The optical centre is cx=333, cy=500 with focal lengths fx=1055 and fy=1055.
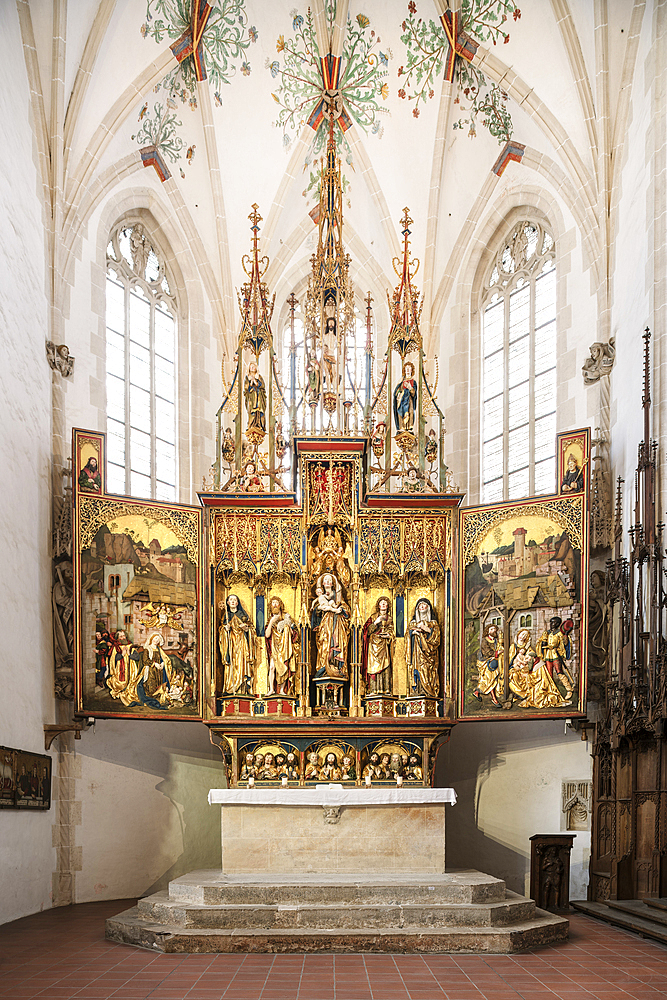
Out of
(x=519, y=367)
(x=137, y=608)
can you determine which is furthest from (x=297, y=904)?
(x=519, y=367)

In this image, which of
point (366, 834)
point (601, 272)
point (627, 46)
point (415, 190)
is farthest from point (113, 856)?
point (627, 46)

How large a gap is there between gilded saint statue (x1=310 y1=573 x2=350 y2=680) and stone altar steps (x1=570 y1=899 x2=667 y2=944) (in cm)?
412

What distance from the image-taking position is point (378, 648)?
13.9m

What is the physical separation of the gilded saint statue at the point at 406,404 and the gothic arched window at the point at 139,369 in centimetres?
495

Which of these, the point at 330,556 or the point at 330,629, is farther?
the point at 330,556

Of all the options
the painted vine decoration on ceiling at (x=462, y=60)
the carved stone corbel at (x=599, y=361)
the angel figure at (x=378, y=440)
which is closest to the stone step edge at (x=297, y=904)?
the angel figure at (x=378, y=440)

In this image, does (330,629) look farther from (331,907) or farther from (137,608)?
(331,907)

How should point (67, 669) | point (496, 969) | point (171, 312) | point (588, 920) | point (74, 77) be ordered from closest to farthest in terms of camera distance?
point (496, 969) < point (588, 920) < point (67, 669) < point (74, 77) < point (171, 312)

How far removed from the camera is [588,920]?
40.9 ft

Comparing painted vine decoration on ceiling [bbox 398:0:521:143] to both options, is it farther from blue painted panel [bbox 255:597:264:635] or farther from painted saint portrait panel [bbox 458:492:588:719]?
blue painted panel [bbox 255:597:264:635]

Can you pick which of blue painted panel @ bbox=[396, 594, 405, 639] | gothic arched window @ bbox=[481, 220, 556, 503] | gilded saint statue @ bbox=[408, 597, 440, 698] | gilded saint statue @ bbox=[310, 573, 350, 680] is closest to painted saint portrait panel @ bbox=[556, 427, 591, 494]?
gilded saint statue @ bbox=[408, 597, 440, 698]

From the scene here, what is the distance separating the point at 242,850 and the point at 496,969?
3.68 m

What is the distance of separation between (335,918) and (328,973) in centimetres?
123

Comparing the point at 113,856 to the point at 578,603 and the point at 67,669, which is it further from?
the point at 578,603
